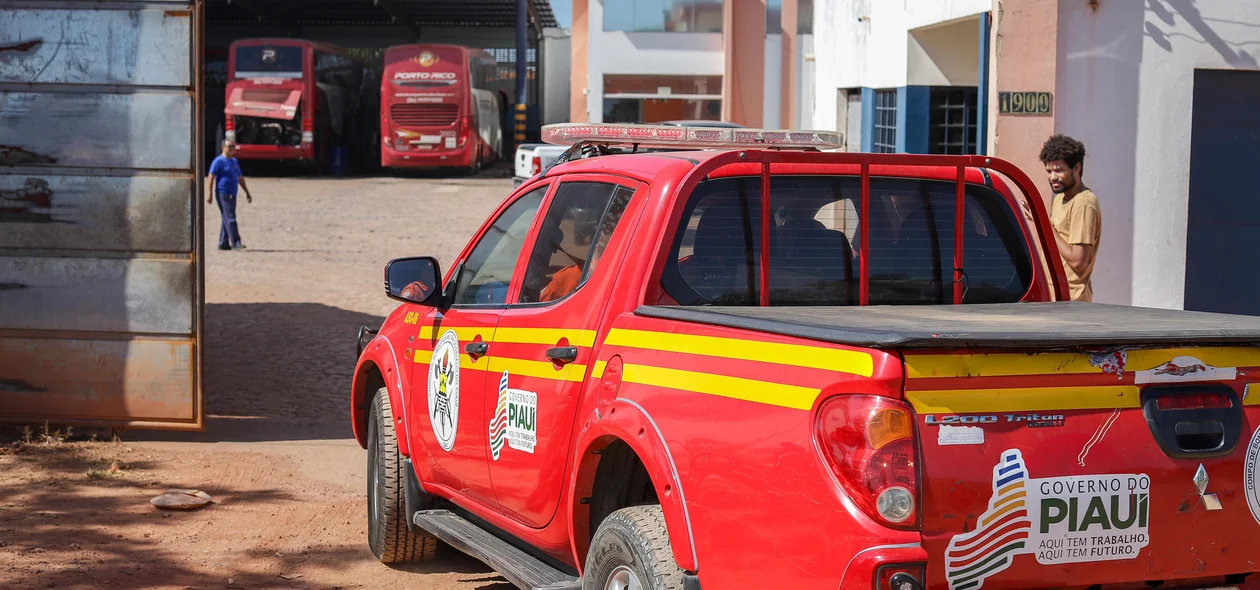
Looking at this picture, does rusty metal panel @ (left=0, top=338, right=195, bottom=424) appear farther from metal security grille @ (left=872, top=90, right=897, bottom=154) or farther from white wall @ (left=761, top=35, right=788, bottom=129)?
white wall @ (left=761, top=35, right=788, bottom=129)

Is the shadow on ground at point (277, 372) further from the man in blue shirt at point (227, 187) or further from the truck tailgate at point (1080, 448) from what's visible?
the truck tailgate at point (1080, 448)

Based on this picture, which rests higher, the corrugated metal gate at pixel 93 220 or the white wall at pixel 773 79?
the white wall at pixel 773 79

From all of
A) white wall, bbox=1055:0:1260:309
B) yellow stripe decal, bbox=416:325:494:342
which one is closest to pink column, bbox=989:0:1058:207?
white wall, bbox=1055:0:1260:309

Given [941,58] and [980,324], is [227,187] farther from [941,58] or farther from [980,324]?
[980,324]

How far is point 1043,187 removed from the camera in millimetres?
10352

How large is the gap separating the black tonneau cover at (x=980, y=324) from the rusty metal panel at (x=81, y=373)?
5598 millimetres

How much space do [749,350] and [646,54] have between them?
3389 centimetres

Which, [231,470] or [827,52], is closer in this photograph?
[231,470]

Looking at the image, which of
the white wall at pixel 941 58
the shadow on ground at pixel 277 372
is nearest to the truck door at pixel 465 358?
the shadow on ground at pixel 277 372

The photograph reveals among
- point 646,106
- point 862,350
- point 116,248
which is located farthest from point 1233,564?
point 646,106

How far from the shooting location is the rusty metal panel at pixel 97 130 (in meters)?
8.61

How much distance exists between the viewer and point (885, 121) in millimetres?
15789

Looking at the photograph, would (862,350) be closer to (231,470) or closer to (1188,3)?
(231,470)

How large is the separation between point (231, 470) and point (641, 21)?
29.9 m
